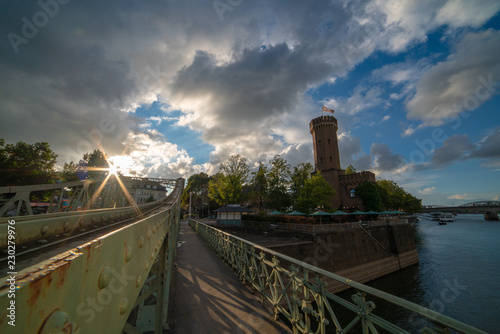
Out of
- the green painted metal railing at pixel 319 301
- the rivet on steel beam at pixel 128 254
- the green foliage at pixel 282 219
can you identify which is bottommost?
the green painted metal railing at pixel 319 301

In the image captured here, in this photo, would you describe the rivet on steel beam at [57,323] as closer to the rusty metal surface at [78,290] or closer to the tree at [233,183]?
the rusty metal surface at [78,290]

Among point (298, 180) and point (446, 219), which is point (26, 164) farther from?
point (446, 219)

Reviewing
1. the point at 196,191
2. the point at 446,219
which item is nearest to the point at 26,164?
the point at 196,191

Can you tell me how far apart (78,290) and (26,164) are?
1218 inches

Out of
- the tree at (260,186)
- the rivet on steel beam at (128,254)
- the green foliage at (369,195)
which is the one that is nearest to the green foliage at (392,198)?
→ the green foliage at (369,195)

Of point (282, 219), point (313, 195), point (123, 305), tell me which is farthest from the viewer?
point (313, 195)

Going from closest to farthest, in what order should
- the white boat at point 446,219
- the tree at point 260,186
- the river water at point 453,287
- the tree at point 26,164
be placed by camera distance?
the river water at point 453,287, the tree at point 26,164, the tree at point 260,186, the white boat at point 446,219

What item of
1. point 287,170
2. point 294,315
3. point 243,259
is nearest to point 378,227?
point 287,170

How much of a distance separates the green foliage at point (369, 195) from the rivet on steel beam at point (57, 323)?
1756 inches

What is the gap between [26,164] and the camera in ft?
71.7

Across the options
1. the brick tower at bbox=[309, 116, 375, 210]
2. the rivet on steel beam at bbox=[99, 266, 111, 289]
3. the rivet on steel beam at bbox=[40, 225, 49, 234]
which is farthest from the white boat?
the rivet on steel beam at bbox=[40, 225, 49, 234]

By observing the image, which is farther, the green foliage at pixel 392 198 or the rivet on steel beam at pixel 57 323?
the green foliage at pixel 392 198

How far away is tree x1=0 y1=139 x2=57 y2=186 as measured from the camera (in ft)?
65.7

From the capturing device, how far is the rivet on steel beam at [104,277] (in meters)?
0.94
